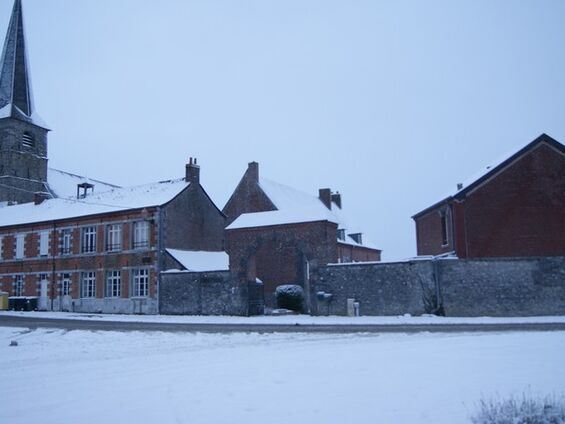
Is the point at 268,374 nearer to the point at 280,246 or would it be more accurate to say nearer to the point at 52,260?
the point at 280,246

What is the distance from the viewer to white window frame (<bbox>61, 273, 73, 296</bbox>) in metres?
37.9

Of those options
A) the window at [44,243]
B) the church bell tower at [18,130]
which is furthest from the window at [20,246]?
the church bell tower at [18,130]

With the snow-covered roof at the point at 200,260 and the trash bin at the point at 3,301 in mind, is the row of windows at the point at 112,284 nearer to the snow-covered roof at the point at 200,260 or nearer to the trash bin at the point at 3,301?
the snow-covered roof at the point at 200,260

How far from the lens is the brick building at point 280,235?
96.6ft

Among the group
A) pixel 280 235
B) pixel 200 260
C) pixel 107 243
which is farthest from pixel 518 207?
pixel 107 243

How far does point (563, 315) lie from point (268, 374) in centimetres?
1897

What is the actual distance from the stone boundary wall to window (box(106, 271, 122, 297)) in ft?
52.4

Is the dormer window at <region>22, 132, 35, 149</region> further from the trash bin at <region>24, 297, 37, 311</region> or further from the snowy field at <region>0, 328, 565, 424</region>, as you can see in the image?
the snowy field at <region>0, 328, 565, 424</region>

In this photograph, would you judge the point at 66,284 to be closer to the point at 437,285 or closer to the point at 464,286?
the point at 437,285

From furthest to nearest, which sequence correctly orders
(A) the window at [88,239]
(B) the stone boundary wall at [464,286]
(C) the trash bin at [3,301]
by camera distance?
1. (C) the trash bin at [3,301]
2. (A) the window at [88,239]
3. (B) the stone boundary wall at [464,286]

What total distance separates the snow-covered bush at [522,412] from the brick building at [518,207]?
22.7m

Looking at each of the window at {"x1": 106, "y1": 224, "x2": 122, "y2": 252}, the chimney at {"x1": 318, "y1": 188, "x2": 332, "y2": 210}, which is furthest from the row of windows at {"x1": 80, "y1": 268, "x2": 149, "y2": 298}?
the chimney at {"x1": 318, "y1": 188, "x2": 332, "y2": 210}

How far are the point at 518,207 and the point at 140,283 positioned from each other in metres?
23.0

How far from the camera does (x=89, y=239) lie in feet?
124
